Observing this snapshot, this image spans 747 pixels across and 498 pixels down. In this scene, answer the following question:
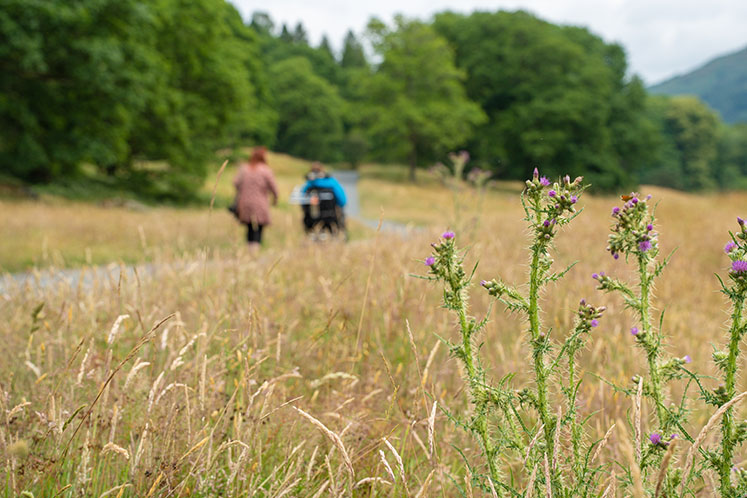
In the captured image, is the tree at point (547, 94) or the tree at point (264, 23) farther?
the tree at point (264, 23)

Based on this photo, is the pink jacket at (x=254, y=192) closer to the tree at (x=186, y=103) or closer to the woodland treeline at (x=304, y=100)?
the woodland treeline at (x=304, y=100)

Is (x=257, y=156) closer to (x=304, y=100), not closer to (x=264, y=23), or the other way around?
(x=304, y=100)

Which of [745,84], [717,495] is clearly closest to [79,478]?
[717,495]

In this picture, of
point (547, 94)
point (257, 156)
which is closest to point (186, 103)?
point (257, 156)

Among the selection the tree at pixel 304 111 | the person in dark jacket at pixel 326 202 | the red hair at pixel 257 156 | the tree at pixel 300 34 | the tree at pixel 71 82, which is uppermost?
the tree at pixel 300 34

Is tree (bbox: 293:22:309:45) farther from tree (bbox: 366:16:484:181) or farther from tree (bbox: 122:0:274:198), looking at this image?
tree (bbox: 122:0:274:198)

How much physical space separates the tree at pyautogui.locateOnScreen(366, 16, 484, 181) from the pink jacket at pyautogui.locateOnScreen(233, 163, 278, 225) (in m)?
31.1

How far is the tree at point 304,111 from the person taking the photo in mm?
67688

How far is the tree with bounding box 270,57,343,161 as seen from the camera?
67.7 metres

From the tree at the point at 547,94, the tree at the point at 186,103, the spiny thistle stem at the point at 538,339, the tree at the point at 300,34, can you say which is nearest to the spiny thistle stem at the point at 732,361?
the spiny thistle stem at the point at 538,339

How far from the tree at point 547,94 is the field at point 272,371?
1304 inches

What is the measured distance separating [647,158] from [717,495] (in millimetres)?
52656

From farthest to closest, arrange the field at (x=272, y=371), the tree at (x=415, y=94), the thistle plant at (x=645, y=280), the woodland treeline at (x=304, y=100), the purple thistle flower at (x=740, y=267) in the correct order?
1. the tree at (x=415, y=94)
2. the woodland treeline at (x=304, y=100)
3. the field at (x=272, y=371)
4. the thistle plant at (x=645, y=280)
5. the purple thistle flower at (x=740, y=267)

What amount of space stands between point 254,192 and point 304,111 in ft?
204
